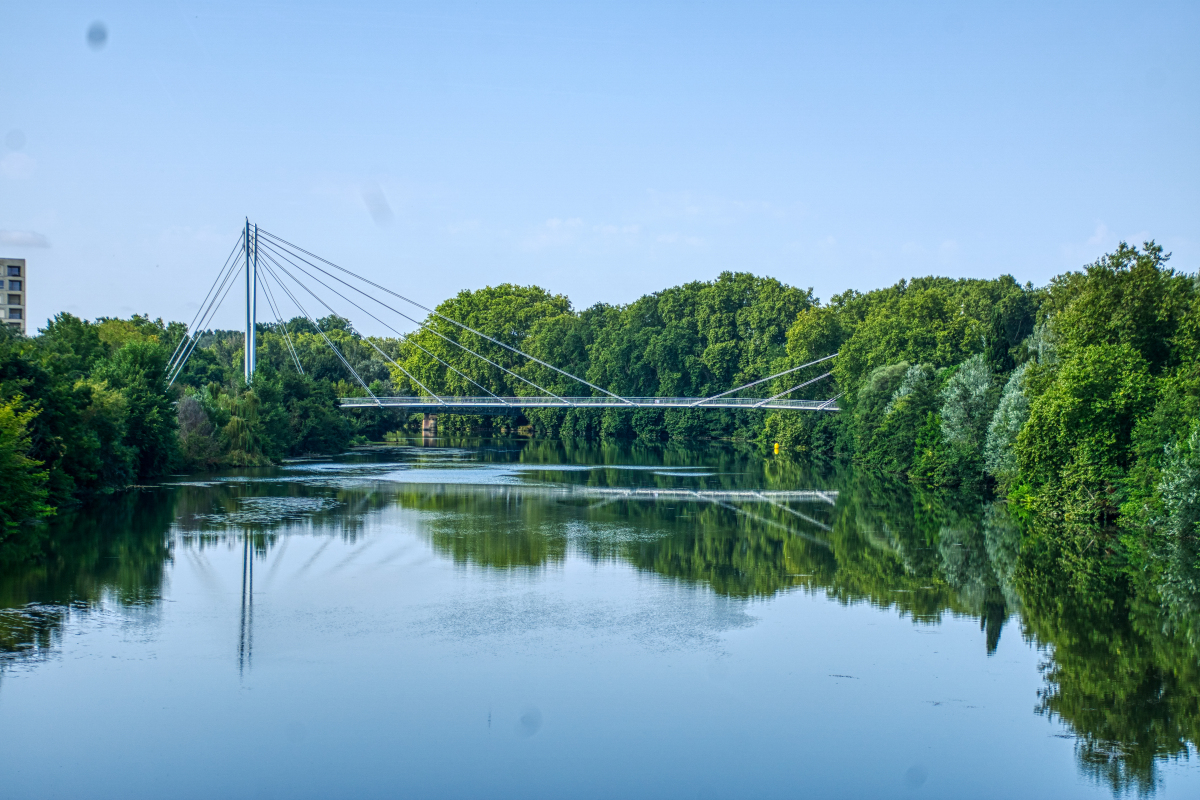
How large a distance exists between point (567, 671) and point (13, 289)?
269 ft

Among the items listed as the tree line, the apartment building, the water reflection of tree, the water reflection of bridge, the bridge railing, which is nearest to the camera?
the water reflection of tree

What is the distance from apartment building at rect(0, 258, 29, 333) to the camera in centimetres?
7894

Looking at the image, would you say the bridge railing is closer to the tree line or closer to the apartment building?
the tree line

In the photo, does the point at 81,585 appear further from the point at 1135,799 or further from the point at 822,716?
the point at 1135,799

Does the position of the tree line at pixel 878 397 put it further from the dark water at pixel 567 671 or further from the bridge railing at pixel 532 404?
the dark water at pixel 567 671

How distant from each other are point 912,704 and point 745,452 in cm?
4993

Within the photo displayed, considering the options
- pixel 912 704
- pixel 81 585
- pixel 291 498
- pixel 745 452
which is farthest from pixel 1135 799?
pixel 745 452

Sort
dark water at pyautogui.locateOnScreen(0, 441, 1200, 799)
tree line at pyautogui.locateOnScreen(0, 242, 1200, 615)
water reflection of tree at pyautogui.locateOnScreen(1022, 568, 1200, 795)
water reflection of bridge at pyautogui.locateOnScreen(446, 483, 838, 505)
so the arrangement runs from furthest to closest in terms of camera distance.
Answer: water reflection of bridge at pyautogui.locateOnScreen(446, 483, 838, 505), tree line at pyautogui.locateOnScreen(0, 242, 1200, 615), water reflection of tree at pyautogui.locateOnScreen(1022, 568, 1200, 795), dark water at pyautogui.locateOnScreen(0, 441, 1200, 799)

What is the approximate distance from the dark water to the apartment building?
66.1 m

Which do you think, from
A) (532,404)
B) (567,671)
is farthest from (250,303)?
(567,671)

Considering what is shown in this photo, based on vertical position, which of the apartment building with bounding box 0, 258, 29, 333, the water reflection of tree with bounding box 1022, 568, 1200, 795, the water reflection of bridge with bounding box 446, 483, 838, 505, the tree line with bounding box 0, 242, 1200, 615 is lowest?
the water reflection of tree with bounding box 1022, 568, 1200, 795

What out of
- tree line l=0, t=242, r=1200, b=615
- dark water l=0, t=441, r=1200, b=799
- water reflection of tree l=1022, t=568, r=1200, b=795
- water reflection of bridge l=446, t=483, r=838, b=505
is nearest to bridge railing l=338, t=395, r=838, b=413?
tree line l=0, t=242, r=1200, b=615

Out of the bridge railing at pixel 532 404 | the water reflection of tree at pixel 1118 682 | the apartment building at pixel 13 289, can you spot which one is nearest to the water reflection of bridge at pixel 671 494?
the water reflection of tree at pixel 1118 682

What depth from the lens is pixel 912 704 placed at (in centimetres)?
1106
